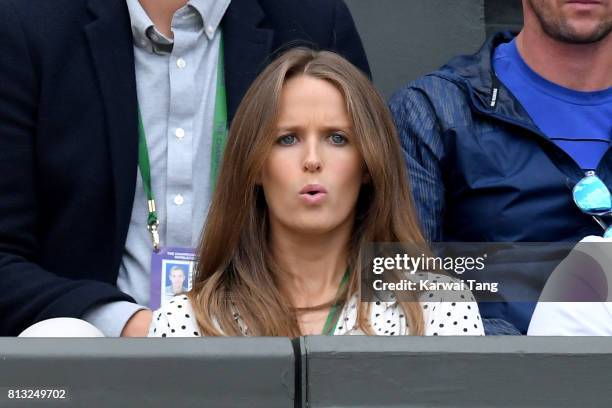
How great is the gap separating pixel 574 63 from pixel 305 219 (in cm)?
114

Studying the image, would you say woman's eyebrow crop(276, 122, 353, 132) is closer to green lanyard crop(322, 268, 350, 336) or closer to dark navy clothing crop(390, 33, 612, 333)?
green lanyard crop(322, 268, 350, 336)

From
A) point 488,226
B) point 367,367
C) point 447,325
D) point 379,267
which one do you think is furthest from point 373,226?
point 367,367

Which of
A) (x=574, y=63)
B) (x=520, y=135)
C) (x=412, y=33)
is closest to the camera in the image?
(x=520, y=135)

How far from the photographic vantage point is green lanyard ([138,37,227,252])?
3.25 metres

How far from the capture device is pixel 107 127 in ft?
10.7

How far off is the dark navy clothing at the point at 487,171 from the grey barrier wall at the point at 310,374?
4.18ft

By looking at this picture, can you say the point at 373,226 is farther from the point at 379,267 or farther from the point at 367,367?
the point at 367,367

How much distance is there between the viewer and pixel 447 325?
105 inches

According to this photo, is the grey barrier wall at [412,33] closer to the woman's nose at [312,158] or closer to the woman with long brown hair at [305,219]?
the woman with long brown hair at [305,219]

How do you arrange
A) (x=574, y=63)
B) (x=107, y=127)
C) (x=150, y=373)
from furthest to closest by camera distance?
(x=574, y=63), (x=107, y=127), (x=150, y=373)

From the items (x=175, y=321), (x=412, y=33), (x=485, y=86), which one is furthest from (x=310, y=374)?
(x=412, y=33)

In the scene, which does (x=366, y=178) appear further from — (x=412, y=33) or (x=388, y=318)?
(x=412, y=33)

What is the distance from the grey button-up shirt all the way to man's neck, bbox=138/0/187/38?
3 centimetres

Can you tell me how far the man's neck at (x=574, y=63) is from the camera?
11.6 feet
